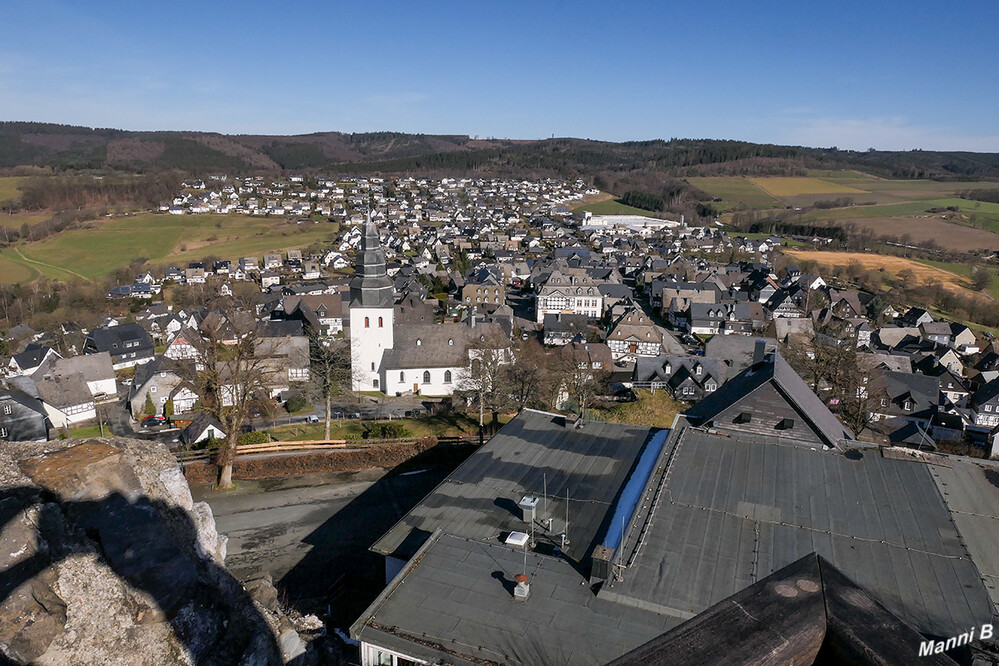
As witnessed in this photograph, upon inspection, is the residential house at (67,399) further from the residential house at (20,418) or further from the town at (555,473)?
the residential house at (20,418)

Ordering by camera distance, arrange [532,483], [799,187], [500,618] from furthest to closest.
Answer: [799,187] → [532,483] → [500,618]

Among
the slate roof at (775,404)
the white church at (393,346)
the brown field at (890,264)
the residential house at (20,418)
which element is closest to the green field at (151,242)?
the residential house at (20,418)

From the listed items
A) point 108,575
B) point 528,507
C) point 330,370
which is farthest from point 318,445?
point 108,575

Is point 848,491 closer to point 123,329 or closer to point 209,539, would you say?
point 209,539

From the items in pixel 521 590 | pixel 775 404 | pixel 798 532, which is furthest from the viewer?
pixel 775 404

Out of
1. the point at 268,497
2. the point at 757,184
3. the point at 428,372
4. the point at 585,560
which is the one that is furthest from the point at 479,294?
the point at 757,184

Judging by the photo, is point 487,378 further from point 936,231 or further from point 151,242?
point 936,231
